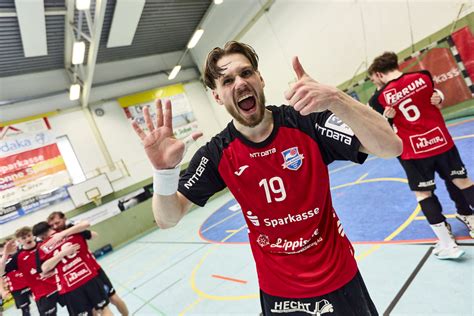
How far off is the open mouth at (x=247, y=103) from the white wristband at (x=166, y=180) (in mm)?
544

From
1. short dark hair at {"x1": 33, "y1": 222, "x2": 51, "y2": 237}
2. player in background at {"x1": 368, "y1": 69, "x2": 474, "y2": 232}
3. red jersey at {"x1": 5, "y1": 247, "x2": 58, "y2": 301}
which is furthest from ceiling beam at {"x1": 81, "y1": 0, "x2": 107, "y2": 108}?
player in background at {"x1": 368, "y1": 69, "x2": 474, "y2": 232}

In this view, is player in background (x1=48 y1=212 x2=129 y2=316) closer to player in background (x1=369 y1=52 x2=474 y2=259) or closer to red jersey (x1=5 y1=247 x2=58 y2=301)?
red jersey (x1=5 y1=247 x2=58 y2=301)

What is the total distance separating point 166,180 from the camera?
1.72 meters

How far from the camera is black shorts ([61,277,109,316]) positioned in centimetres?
393

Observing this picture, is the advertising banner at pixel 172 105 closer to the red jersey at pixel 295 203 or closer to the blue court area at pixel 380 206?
the blue court area at pixel 380 206

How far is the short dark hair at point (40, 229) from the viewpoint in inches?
168

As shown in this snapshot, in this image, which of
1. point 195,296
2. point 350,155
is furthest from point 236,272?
point 350,155

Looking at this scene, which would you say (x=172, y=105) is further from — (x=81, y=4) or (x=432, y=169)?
(x=432, y=169)

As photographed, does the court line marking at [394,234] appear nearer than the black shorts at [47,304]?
Yes

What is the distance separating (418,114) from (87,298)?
494cm

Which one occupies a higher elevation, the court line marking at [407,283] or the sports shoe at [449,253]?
the sports shoe at [449,253]

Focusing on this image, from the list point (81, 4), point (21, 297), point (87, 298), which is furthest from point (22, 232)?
point (81, 4)

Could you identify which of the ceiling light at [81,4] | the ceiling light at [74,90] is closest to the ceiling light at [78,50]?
the ceiling light at [74,90]

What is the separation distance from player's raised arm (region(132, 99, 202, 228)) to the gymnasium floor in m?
2.44
